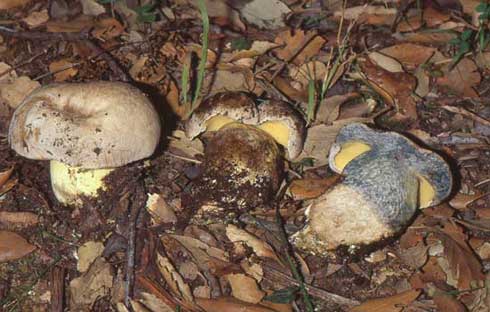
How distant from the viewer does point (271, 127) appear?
3.14 meters

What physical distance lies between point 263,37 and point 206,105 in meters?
1.27

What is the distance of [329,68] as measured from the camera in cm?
384

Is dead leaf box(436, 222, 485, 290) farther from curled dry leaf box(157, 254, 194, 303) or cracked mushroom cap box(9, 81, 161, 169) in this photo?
cracked mushroom cap box(9, 81, 161, 169)

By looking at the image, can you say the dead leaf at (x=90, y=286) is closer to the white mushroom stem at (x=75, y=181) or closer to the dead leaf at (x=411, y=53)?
the white mushroom stem at (x=75, y=181)

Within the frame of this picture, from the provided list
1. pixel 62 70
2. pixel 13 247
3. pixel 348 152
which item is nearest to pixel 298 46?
pixel 348 152

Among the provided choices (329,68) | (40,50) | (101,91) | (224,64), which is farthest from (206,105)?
(40,50)

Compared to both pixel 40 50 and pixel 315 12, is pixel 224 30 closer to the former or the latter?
pixel 315 12

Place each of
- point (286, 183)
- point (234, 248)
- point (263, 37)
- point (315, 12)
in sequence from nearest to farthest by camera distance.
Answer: point (234, 248), point (286, 183), point (263, 37), point (315, 12)

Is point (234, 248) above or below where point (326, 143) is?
below

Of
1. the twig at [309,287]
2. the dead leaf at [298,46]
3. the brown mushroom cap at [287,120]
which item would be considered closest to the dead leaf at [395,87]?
the dead leaf at [298,46]

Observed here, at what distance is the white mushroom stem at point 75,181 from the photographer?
2.88 metres

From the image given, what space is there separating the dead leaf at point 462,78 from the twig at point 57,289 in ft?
8.69

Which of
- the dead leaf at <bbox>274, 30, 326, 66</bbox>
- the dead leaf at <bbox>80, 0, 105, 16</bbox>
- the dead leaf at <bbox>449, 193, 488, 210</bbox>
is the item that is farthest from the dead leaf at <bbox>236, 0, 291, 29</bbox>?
the dead leaf at <bbox>449, 193, 488, 210</bbox>

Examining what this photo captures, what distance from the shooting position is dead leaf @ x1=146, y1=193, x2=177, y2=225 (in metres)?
3.05
